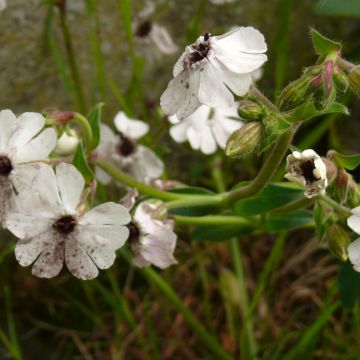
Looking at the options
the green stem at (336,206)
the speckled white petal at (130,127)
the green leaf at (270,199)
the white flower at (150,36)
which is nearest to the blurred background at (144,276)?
the white flower at (150,36)

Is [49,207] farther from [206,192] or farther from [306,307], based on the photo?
[306,307]

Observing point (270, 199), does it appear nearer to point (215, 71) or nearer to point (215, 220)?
point (215, 220)

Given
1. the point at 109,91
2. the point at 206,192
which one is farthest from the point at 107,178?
the point at 109,91

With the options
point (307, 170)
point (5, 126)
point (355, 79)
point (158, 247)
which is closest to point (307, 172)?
point (307, 170)

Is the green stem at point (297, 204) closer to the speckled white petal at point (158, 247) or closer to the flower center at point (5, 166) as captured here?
the speckled white petal at point (158, 247)

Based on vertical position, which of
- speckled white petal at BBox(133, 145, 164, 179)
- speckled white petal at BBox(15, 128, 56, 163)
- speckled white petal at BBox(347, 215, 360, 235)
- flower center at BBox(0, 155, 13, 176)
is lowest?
speckled white petal at BBox(133, 145, 164, 179)

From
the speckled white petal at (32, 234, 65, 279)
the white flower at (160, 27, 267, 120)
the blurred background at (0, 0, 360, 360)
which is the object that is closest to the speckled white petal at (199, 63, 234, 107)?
the white flower at (160, 27, 267, 120)

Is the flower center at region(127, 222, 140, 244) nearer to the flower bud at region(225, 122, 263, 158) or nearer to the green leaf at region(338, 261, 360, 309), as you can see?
the flower bud at region(225, 122, 263, 158)
